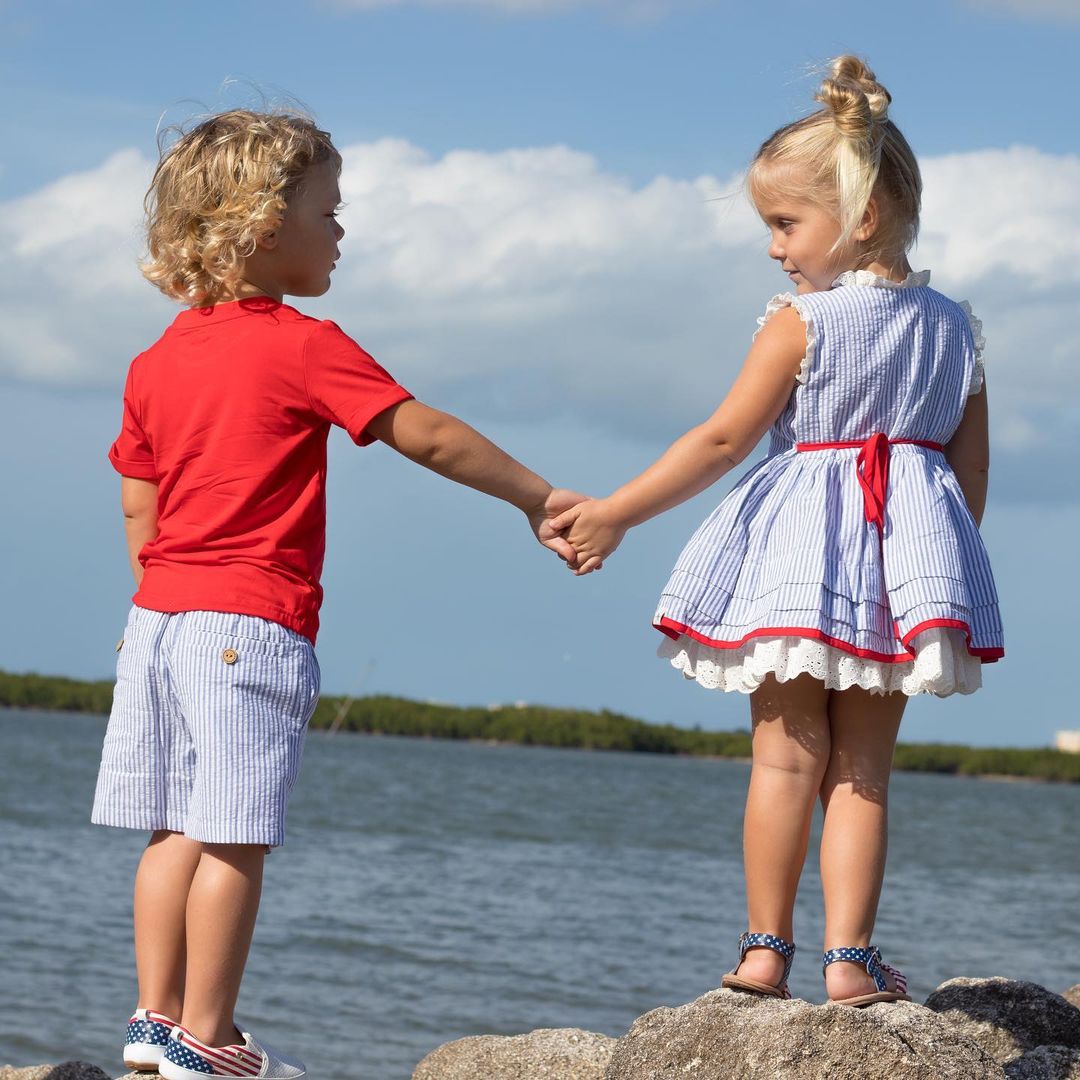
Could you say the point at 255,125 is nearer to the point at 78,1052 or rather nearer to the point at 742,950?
the point at 742,950

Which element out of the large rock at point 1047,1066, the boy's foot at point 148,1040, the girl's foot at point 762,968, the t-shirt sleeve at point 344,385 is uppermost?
the t-shirt sleeve at point 344,385

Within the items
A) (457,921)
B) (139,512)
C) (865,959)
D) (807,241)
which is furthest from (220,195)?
(457,921)

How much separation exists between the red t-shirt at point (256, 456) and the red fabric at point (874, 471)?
95 centimetres

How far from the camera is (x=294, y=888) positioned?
13.6m

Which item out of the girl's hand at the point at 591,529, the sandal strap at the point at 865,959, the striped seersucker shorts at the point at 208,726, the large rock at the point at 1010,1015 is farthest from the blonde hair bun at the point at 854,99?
the large rock at the point at 1010,1015

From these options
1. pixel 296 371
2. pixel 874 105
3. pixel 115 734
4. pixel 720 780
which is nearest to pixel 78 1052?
pixel 115 734

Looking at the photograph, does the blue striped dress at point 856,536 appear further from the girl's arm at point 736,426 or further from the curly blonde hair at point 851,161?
the curly blonde hair at point 851,161

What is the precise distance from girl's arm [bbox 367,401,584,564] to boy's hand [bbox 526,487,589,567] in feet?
0.48

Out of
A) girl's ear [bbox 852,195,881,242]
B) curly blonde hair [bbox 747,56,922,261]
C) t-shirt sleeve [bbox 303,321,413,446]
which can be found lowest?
t-shirt sleeve [bbox 303,321,413,446]

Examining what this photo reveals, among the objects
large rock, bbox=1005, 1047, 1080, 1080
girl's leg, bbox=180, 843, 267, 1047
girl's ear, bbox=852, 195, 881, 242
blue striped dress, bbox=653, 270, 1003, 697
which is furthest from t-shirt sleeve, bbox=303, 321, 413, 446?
large rock, bbox=1005, 1047, 1080, 1080

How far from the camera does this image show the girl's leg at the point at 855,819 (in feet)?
9.56

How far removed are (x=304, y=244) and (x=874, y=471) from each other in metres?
1.25

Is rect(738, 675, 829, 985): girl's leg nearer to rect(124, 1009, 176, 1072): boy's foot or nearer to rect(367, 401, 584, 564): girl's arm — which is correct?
rect(367, 401, 584, 564): girl's arm

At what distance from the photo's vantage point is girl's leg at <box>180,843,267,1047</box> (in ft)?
8.82
